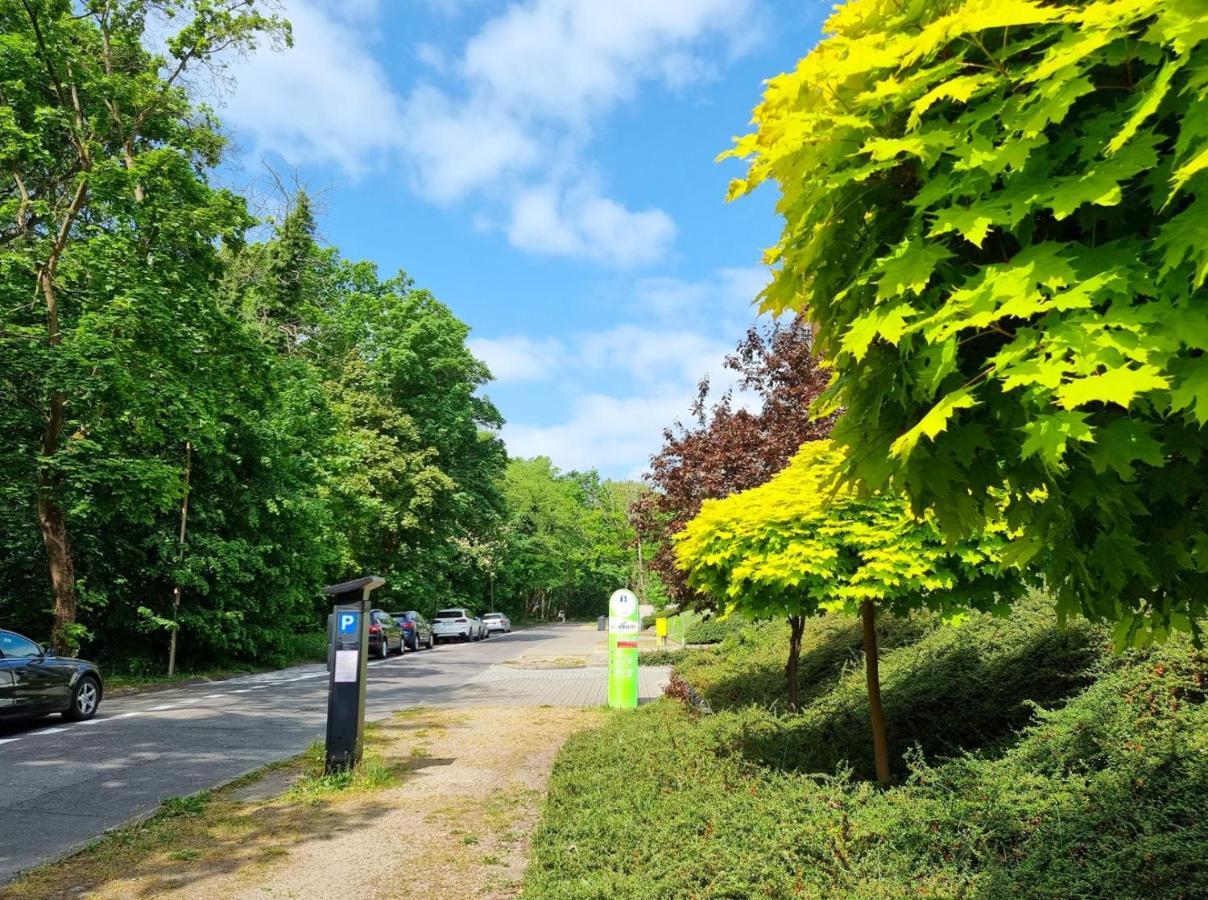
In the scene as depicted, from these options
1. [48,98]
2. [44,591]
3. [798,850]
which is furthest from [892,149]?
[44,591]

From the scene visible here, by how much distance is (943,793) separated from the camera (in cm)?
510

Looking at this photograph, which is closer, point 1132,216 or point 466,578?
point 1132,216

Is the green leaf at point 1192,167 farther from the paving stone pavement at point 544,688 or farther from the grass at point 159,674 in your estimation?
the grass at point 159,674

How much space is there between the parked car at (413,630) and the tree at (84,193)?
14.2m

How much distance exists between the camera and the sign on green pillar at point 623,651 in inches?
492

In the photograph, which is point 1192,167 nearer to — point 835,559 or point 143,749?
point 835,559

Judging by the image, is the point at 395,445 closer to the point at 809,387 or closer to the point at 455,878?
the point at 809,387

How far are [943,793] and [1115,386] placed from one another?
14.5ft

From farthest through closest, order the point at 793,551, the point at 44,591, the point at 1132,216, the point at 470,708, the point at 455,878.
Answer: the point at 44,591, the point at 470,708, the point at 793,551, the point at 455,878, the point at 1132,216

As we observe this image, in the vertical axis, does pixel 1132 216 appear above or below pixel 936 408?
above

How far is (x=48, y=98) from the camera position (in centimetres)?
1548

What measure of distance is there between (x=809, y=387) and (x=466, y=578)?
41988 mm

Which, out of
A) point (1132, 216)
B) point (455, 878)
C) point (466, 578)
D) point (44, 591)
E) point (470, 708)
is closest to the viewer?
point (1132, 216)

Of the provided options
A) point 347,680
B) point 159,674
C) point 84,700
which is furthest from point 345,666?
point 159,674
